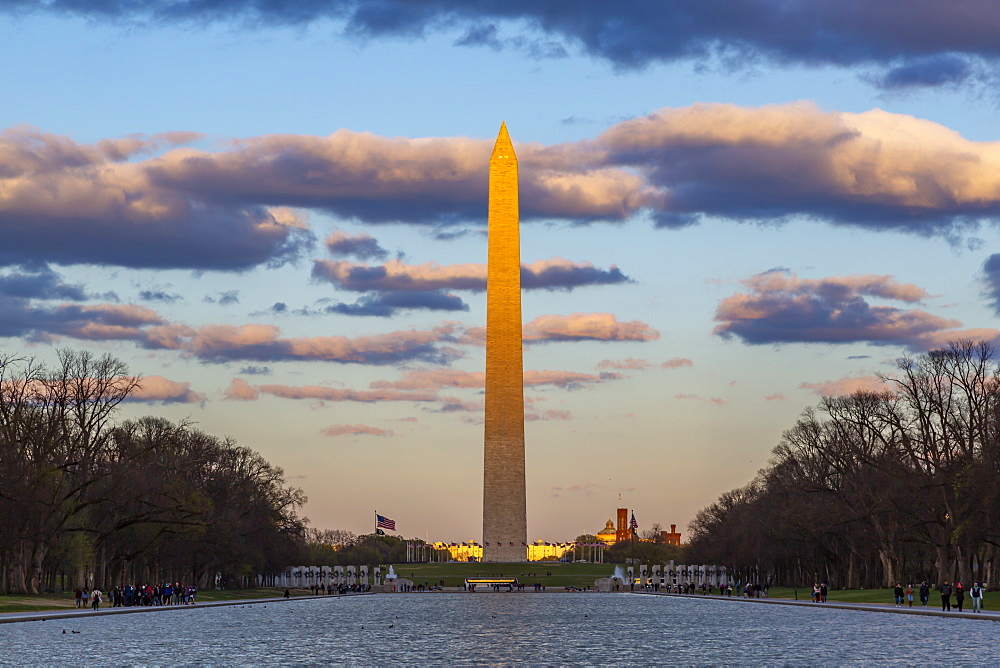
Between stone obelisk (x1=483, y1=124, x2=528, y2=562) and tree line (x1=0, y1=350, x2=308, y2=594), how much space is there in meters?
17.7

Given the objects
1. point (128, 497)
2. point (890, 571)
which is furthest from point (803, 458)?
point (128, 497)

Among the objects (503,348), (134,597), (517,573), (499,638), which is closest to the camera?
(499,638)

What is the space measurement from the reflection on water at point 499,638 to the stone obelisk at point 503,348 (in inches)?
1358

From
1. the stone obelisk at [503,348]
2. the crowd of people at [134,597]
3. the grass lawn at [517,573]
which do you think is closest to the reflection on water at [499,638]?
the crowd of people at [134,597]

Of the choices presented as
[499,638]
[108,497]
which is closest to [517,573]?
[108,497]

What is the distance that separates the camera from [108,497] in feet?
233

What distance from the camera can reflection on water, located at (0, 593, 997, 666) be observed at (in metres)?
32.6

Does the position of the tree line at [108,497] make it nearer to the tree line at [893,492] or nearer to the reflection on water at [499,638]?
the reflection on water at [499,638]

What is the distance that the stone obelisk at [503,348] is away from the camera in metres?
97.8

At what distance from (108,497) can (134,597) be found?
6.00m

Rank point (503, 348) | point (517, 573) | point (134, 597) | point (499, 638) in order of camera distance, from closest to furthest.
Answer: point (499, 638)
point (134, 597)
point (503, 348)
point (517, 573)

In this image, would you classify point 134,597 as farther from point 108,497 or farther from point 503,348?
point 503,348

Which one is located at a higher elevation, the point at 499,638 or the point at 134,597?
the point at 499,638

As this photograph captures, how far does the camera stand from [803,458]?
87.9 meters
